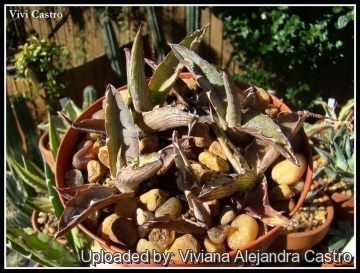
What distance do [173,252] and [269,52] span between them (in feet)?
4.89

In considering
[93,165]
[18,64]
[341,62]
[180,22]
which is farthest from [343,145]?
[18,64]

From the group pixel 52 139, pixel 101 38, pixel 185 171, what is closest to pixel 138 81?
pixel 185 171

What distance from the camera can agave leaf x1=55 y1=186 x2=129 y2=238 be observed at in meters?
0.62

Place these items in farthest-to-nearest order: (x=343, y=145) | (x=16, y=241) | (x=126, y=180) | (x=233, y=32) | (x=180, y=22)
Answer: (x=180, y=22) → (x=233, y=32) → (x=343, y=145) → (x=16, y=241) → (x=126, y=180)

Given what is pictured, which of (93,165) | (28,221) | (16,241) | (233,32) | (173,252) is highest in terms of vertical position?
(233,32)

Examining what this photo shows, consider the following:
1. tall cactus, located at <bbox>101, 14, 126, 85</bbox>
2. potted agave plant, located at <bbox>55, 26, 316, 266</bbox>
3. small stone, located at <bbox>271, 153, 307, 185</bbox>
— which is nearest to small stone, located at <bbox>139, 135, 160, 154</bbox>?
potted agave plant, located at <bbox>55, 26, 316, 266</bbox>

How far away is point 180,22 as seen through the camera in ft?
7.94

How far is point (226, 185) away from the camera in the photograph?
64cm

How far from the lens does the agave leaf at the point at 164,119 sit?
0.68 m

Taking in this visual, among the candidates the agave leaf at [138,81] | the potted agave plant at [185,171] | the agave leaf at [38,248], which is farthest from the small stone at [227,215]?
the agave leaf at [38,248]

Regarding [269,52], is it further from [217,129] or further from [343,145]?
[217,129]

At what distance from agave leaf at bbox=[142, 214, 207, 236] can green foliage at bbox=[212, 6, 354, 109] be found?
1230mm

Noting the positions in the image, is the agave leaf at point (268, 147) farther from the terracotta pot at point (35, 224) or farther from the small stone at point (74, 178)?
the terracotta pot at point (35, 224)

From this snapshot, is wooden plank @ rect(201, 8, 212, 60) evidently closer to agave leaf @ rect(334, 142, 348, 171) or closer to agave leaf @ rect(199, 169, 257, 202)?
agave leaf @ rect(334, 142, 348, 171)
